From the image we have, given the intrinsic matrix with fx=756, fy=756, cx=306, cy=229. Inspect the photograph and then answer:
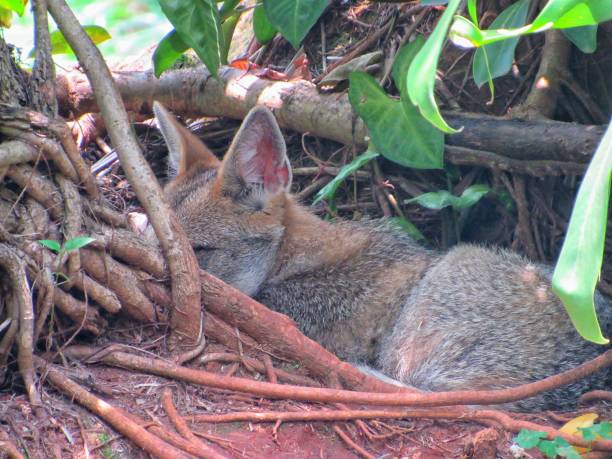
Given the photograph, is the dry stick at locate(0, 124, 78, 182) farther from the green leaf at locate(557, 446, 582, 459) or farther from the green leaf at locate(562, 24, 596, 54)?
the green leaf at locate(562, 24, 596, 54)

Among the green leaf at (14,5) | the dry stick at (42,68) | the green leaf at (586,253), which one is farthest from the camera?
the green leaf at (14,5)

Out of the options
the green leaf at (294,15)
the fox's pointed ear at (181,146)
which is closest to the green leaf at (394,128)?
the green leaf at (294,15)

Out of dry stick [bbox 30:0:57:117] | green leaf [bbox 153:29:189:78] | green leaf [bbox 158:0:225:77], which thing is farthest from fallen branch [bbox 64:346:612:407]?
green leaf [bbox 153:29:189:78]

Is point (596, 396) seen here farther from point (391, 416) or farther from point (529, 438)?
point (391, 416)

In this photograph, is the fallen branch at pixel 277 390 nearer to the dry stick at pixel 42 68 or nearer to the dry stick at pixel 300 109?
the dry stick at pixel 42 68

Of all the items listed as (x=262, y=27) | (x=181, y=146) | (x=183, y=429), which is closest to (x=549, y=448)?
(x=183, y=429)

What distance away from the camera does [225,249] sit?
5.00 meters

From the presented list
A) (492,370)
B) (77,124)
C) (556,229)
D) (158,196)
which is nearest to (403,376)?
(492,370)

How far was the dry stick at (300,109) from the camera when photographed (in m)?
4.56

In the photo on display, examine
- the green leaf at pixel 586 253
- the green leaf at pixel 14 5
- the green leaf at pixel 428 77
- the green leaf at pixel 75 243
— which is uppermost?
the green leaf at pixel 14 5

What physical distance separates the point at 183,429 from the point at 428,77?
1682 mm

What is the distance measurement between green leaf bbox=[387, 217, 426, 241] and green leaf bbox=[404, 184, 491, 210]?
0.40m

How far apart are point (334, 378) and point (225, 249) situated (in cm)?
162

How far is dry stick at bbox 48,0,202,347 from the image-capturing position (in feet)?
11.7
